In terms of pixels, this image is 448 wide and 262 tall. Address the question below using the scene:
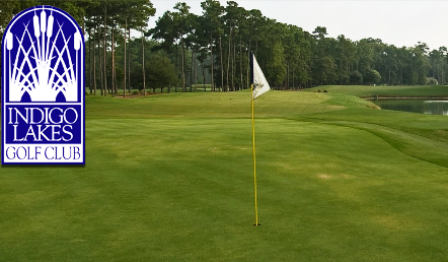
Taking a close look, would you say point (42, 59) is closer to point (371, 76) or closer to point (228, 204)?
point (228, 204)

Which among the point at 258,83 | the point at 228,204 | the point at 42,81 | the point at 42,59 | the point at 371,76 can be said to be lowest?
the point at 228,204

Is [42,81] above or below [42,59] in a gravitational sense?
below

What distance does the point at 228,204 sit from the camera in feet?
35.5

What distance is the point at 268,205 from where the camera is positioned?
35.2 feet

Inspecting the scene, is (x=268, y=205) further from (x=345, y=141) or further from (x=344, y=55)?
(x=344, y=55)

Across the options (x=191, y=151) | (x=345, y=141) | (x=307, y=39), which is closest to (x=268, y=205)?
(x=191, y=151)

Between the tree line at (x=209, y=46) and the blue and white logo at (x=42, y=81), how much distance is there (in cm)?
4824

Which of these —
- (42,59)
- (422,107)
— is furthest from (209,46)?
(42,59)

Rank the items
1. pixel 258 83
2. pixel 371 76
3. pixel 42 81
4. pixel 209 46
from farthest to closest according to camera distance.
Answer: pixel 371 76 < pixel 209 46 < pixel 42 81 < pixel 258 83

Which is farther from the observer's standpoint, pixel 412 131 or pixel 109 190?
pixel 412 131

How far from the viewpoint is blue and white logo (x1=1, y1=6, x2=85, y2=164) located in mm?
12117

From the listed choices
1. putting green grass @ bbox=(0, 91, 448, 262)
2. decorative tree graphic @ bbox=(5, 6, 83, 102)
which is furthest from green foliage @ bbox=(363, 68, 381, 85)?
decorative tree graphic @ bbox=(5, 6, 83, 102)

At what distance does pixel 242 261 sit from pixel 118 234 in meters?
2.52

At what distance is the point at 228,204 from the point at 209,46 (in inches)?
4678
